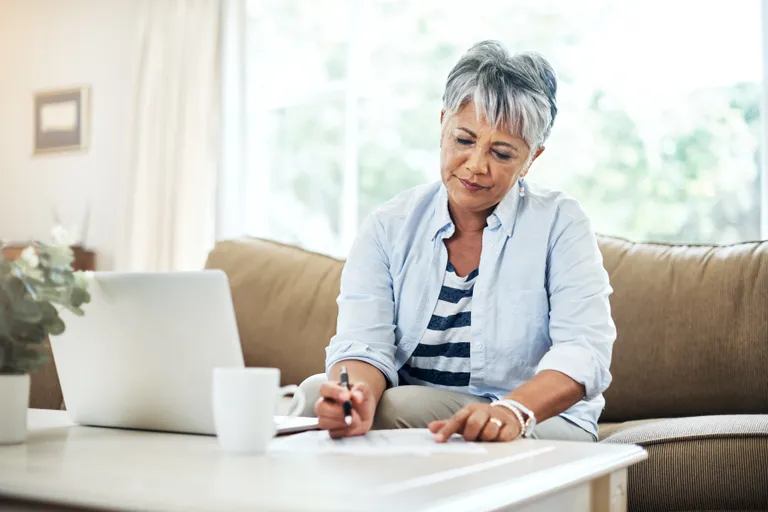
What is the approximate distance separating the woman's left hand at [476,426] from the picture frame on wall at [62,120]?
3931 mm

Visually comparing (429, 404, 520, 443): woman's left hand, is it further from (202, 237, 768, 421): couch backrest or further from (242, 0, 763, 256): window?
(242, 0, 763, 256): window

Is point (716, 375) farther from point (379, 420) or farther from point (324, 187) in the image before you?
point (324, 187)

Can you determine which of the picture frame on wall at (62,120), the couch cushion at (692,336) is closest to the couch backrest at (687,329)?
the couch cushion at (692,336)

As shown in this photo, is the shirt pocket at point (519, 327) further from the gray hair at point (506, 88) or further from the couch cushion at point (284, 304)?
the couch cushion at point (284, 304)

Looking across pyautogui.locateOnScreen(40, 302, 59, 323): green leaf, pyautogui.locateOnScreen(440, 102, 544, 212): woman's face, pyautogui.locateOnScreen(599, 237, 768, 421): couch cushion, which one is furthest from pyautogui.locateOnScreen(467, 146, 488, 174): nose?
pyautogui.locateOnScreen(40, 302, 59, 323): green leaf

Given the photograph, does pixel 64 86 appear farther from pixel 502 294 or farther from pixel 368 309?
pixel 502 294

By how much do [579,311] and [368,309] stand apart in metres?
0.40

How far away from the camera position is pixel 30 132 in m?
5.00

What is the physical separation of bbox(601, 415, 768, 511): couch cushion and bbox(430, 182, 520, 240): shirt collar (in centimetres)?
50

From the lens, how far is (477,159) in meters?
1.74

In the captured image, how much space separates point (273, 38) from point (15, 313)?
3.36 metres

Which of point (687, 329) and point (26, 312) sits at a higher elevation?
point (26, 312)

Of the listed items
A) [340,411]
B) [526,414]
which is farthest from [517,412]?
[340,411]

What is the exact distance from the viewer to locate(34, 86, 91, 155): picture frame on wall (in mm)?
4770
